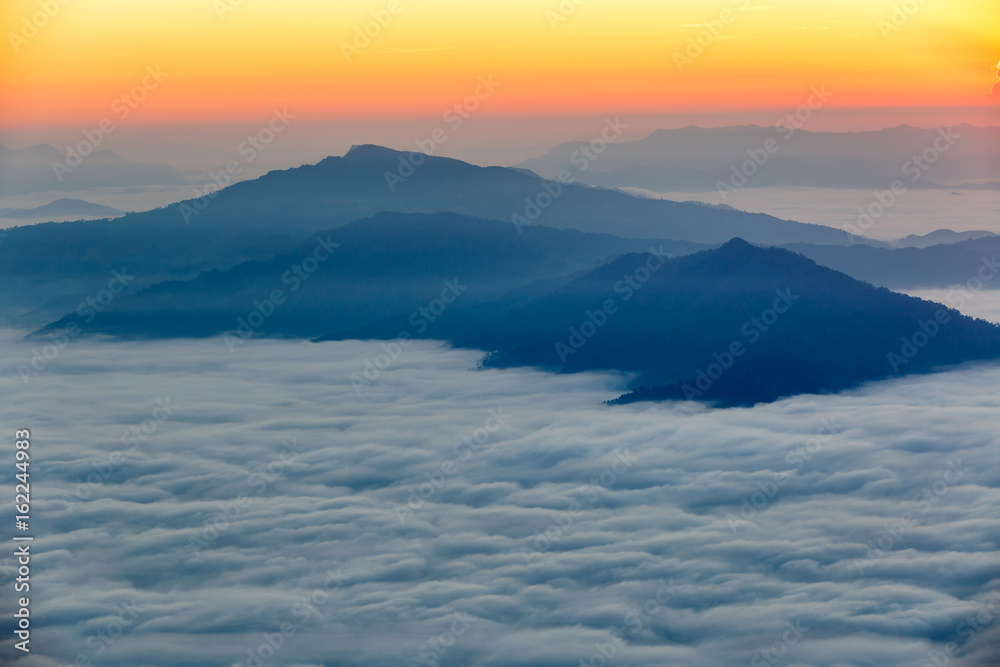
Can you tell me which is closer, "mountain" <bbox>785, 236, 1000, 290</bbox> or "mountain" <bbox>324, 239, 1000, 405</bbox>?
"mountain" <bbox>324, 239, 1000, 405</bbox>

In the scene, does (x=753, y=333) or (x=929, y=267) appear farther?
(x=929, y=267)

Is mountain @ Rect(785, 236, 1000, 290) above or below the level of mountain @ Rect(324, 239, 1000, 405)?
above

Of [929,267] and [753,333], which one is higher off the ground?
[929,267]

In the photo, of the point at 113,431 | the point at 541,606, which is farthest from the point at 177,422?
the point at 541,606

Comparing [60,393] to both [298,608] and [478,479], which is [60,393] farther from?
[298,608]
